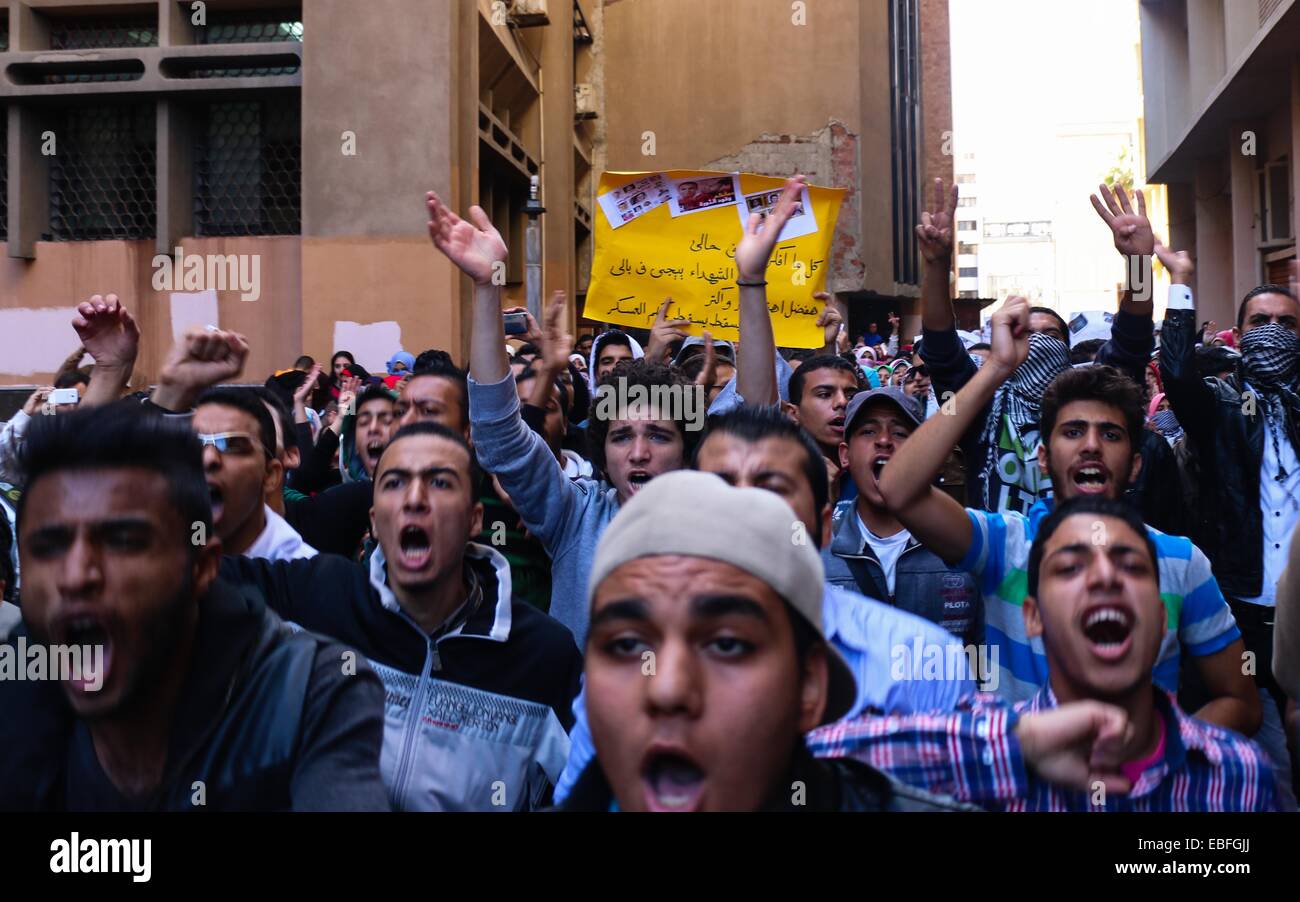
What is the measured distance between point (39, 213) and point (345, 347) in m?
4.42

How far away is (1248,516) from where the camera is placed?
4312 millimetres

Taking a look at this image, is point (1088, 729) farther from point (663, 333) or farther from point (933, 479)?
point (663, 333)

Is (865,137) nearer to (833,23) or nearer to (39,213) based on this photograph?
(833,23)

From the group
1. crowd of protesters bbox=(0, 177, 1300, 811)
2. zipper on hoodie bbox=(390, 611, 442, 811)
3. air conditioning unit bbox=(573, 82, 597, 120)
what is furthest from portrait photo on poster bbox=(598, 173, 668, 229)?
air conditioning unit bbox=(573, 82, 597, 120)

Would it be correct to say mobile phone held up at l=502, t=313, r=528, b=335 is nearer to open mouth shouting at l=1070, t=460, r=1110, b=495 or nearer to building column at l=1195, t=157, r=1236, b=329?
open mouth shouting at l=1070, t=460, r=1110, b=495

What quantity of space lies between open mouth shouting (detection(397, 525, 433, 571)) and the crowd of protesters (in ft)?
0.04

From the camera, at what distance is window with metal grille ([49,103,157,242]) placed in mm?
14750

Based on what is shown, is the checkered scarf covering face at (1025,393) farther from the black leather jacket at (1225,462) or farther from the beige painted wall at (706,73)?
the beige painted wall at (706,73)

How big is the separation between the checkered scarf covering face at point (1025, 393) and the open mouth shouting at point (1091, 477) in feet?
3.09

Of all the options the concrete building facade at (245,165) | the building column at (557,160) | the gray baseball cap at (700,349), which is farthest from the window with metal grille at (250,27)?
the gray baseball cap at (700,349)

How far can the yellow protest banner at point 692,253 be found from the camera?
20.7ft

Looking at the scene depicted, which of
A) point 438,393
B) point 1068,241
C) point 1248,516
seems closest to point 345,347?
point 438,393

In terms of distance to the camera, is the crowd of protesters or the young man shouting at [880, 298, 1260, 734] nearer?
the crowd of protesters
